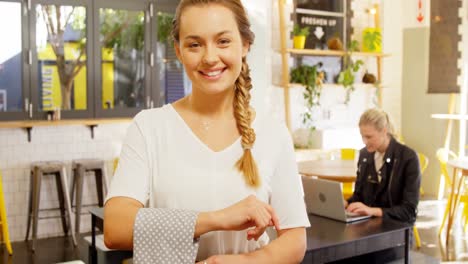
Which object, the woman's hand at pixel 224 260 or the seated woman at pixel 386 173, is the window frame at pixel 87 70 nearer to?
the seated woman at pixel 386 173

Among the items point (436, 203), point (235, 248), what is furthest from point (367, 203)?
point (436, 203)

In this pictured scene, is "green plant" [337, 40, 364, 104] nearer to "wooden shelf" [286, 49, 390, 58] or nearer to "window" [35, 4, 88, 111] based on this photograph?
"wooden shelf" [286, 49, 390, 58]

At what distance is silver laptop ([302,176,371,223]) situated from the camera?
3.44m

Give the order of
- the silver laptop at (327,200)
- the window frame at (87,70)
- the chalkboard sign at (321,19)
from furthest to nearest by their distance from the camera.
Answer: the chalkboard sign at (321,19) → the window frame at (87,70) → the silver laptop at (327,200)

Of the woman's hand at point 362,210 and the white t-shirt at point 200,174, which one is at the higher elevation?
the white t-shirt at point 200,174

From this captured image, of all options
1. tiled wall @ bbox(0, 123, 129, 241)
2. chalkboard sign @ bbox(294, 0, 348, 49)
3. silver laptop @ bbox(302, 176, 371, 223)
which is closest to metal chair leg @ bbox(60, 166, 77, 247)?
tiled wall @ bbox(0, 123, 129, 241)

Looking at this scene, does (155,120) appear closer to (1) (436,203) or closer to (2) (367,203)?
(2) (367,203)

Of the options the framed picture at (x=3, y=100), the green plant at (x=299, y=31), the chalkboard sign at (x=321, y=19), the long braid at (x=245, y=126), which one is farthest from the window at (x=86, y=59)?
the long braid at (x=245, y=126)

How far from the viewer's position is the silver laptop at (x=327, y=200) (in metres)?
3.44

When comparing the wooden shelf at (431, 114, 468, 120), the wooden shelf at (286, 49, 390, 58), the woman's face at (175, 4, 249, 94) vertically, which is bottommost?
the wooden shelf at (431, 114, 468, 120)

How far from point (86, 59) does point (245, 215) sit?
584cm

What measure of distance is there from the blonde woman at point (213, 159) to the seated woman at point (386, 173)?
2.58 m

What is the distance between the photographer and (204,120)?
1346mm

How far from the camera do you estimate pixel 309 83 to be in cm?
777
